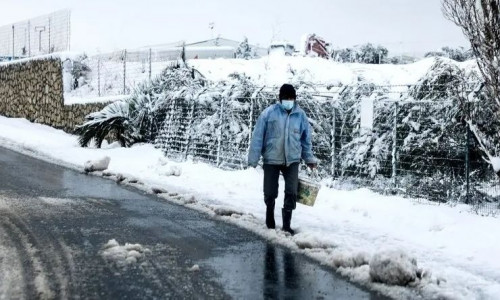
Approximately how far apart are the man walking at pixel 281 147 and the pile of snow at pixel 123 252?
191 cm

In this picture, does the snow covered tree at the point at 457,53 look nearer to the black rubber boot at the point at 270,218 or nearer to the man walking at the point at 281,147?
the man walking at the point at 281,147

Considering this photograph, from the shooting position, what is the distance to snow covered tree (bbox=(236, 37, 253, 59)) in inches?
1062

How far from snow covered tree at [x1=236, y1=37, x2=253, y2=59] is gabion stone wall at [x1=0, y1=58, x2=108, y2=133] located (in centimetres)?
794

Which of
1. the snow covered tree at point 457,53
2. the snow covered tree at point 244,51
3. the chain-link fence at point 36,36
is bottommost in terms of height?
the snow covered tree at point 457,53

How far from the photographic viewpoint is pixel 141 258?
A: 18.0 feet

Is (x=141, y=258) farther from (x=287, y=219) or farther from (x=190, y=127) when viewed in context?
(x=190, y=127)

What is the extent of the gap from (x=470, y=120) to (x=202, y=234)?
4.10m

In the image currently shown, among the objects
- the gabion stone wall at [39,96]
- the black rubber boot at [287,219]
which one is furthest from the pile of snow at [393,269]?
the gabion stone wall at [39,96]

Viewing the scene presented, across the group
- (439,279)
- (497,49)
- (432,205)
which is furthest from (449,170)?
(439,279)

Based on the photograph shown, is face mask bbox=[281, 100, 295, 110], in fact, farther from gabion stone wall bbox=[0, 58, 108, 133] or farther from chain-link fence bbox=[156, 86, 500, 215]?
gabion stone wall bbox=[0, 58, 108, 133]

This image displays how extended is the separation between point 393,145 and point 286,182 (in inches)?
128

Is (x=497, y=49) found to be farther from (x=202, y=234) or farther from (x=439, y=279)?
(x=202, y=234)

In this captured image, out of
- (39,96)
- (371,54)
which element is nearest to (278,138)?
(371,54)

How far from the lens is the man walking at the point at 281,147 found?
7117 millimetres
